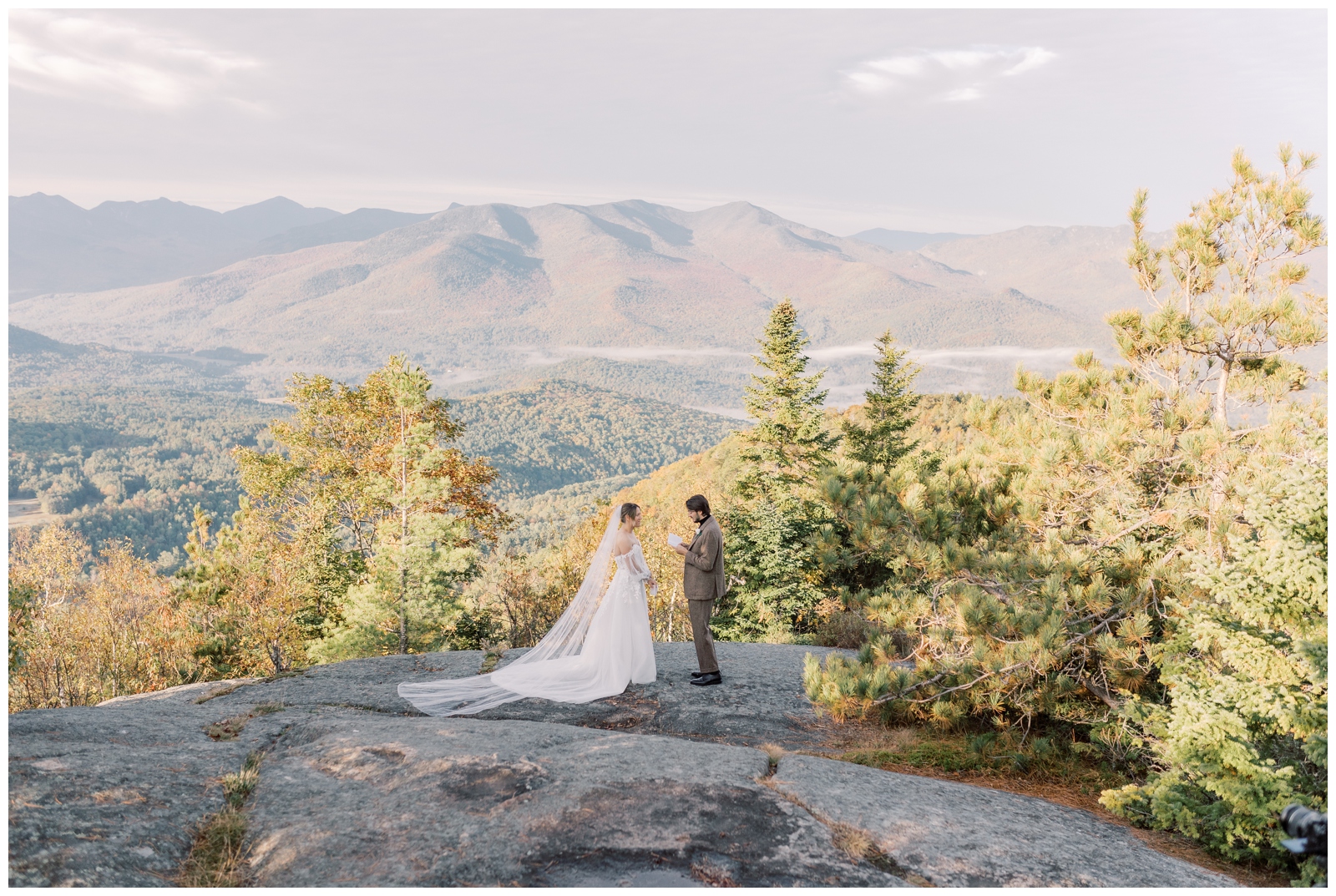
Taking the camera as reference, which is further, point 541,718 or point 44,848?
point 541,718

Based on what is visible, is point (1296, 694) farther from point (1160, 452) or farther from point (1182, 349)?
point (1182, 349)

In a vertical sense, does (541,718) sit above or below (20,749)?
below

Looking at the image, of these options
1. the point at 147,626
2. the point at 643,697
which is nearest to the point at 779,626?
the point at 643,697

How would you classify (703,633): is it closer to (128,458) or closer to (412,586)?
(412,586)

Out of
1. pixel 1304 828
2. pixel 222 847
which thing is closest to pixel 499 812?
pixel 222 847

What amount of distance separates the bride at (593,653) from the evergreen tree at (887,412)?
16755mm

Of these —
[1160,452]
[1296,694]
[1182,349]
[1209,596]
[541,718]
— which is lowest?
[541,718]

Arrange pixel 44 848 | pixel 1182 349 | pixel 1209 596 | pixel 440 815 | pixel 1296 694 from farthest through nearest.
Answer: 1. pixel 1182 349
2. pixel 1209 596
3. pixel 1296 694
4. pixel 440 815
5. pixel 44 848

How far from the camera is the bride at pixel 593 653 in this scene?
8539 mm

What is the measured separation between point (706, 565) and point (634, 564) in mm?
1117

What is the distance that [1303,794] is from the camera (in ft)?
16.5

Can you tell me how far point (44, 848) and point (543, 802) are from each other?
2.71 meters

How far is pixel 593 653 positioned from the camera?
904cm

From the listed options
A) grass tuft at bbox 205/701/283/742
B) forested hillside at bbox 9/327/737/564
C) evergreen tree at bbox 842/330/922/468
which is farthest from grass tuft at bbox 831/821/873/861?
forested hillside at bbox 9/327/737/564
